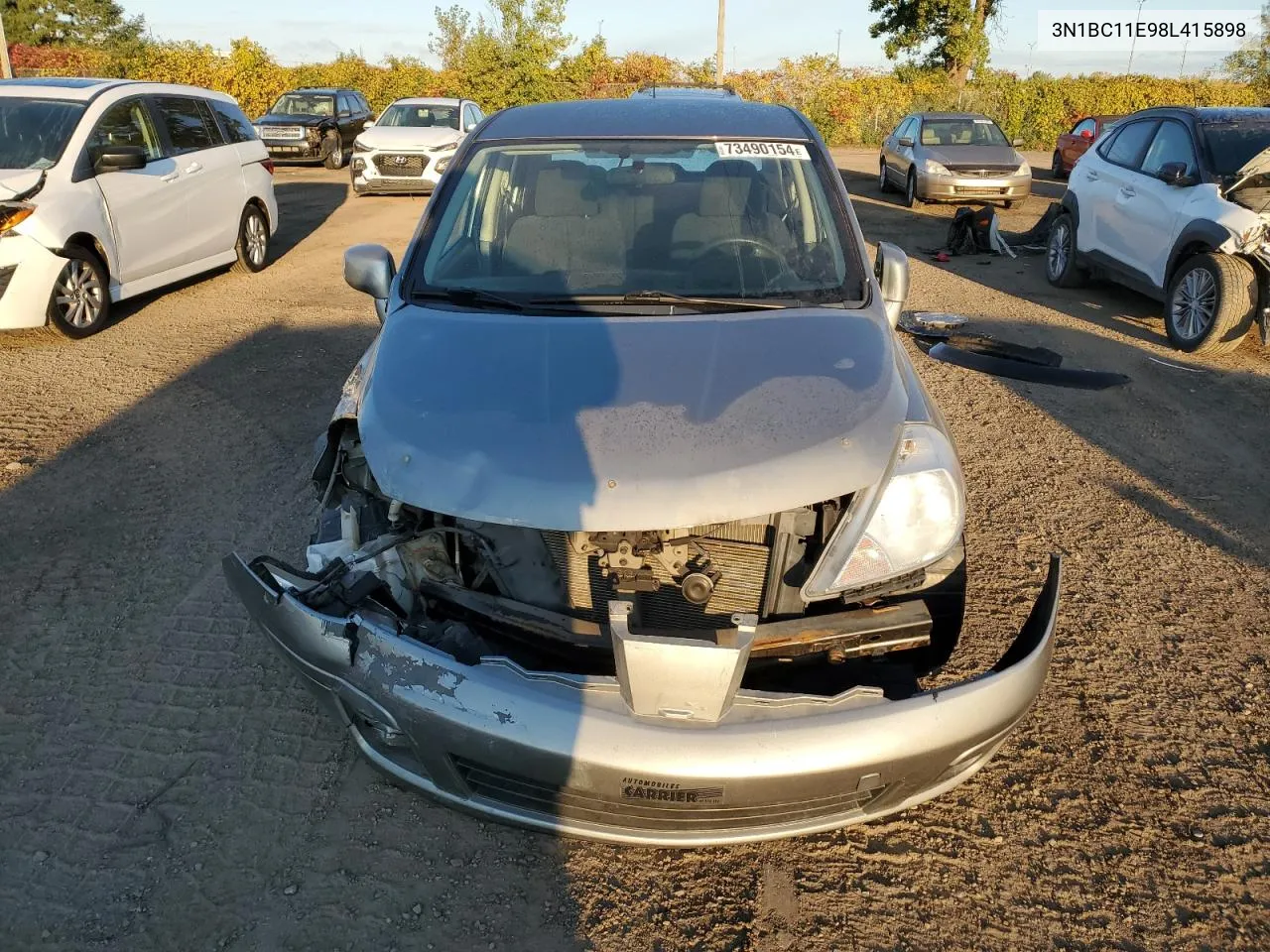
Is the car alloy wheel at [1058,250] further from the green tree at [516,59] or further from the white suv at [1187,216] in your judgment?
the green tree at [516,59]

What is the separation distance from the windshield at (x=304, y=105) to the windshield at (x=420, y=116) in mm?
4509

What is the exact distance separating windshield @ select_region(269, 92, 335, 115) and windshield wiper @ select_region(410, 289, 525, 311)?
18652 mm

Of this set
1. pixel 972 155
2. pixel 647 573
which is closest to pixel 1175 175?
pixel 647 573

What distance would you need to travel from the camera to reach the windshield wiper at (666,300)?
3070mm

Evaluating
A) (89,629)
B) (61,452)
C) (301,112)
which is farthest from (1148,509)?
(301,112)

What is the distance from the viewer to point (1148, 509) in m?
4.55

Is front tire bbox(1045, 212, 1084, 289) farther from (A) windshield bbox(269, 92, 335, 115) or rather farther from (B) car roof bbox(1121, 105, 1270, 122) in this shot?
(A) windshield bbox(269, 92, 335, 115)

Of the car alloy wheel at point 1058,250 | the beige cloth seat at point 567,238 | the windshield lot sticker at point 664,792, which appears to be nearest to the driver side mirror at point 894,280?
the beige cloth seat at point 567,238

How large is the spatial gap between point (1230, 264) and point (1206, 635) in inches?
176

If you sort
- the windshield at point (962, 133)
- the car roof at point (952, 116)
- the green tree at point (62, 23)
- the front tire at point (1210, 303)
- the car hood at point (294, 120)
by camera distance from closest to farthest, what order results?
1. the front tire at point (1210, 303)
2. the windshield at point (962, 133)
3. the car roof at point (952, 116)
4. the car hood at point (294, 120)
5. the green tree at point (62, 23)

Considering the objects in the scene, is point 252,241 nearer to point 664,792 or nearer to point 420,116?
point 420,116

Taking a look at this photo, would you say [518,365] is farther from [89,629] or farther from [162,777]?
[89,629]

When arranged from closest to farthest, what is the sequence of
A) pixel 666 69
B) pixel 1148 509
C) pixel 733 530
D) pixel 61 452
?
pixel 733 530 < pixel 1148 509 < pixel 61 452 < pixel 666 69

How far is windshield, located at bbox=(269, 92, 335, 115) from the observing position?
768 inches
